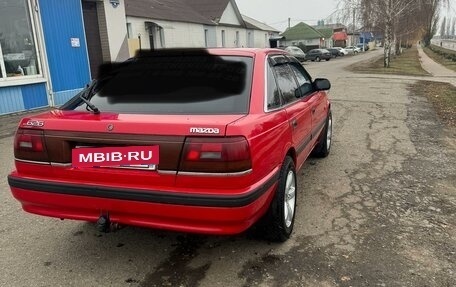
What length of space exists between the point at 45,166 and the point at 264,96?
1700 mm

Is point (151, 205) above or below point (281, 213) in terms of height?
above

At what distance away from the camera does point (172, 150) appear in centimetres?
269

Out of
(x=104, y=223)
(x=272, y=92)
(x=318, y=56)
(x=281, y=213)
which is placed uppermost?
(x=272, y=92)

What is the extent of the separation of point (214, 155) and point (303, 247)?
4.23 feet

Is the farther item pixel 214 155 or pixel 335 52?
pixel 335 52

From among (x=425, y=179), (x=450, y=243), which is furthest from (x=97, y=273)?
(x=425, y=179)

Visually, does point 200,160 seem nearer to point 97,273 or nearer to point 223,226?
point 223,226

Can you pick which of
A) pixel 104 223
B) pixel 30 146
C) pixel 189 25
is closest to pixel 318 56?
pixel 189 25

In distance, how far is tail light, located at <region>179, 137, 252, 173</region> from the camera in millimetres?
2635

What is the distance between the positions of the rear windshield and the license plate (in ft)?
1.22

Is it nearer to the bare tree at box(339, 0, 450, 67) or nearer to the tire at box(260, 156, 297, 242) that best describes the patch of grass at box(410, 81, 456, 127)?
the tire at box(260, 156, 297, 242)

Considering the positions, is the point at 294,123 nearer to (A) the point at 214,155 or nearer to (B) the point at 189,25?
(A) the point at 214,155

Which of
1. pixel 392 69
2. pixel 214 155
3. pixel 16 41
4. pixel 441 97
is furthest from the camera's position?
pixel 392 69

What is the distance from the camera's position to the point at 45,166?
118 inches
